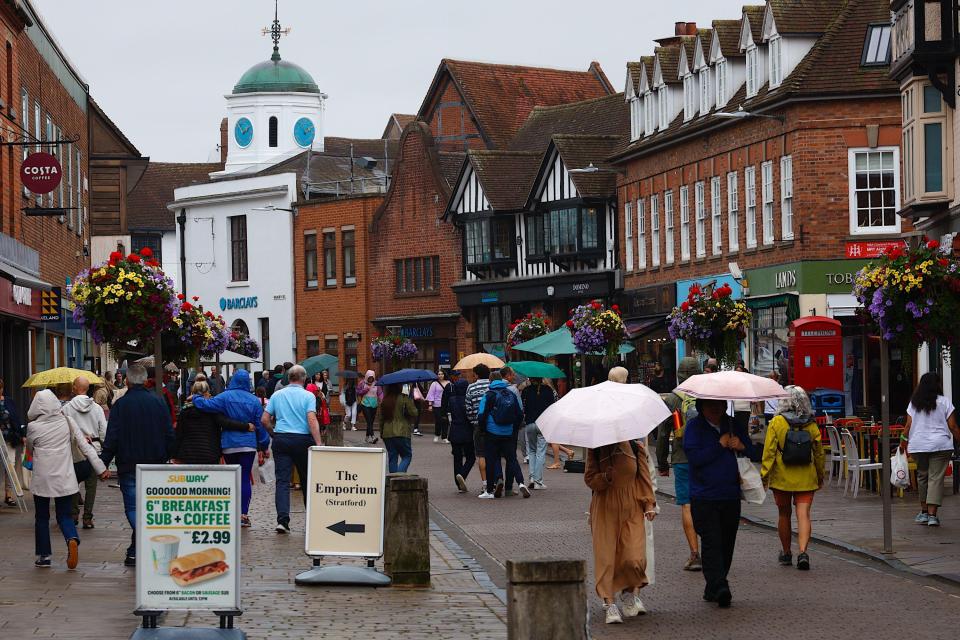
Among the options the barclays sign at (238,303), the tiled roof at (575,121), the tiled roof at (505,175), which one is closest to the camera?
the tiled roof at (505,175)

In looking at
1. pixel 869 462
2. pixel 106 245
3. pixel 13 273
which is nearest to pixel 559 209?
pixel 106 245

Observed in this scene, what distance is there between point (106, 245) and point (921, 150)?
24585 millimetres

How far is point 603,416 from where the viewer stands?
1270cm

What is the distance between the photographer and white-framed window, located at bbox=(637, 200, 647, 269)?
169 ft

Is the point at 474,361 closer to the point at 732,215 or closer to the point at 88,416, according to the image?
the point at 732,215

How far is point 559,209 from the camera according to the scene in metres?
55.9

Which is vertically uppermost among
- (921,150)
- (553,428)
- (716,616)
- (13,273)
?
(921,150)

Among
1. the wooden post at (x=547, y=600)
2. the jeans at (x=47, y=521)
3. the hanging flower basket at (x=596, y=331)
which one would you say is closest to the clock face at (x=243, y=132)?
the hanging flower basket at (x=596, y=331)

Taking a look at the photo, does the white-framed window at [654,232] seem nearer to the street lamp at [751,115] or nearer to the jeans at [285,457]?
the street lamp at [751,115]

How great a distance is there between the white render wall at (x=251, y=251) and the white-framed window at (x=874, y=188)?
35.9 m

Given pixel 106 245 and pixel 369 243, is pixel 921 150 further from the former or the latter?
pixel 369 243

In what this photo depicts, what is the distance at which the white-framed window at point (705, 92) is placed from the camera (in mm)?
45594

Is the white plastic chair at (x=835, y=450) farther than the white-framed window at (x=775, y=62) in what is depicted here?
No

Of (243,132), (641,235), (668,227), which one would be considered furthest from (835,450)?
(243,132)
